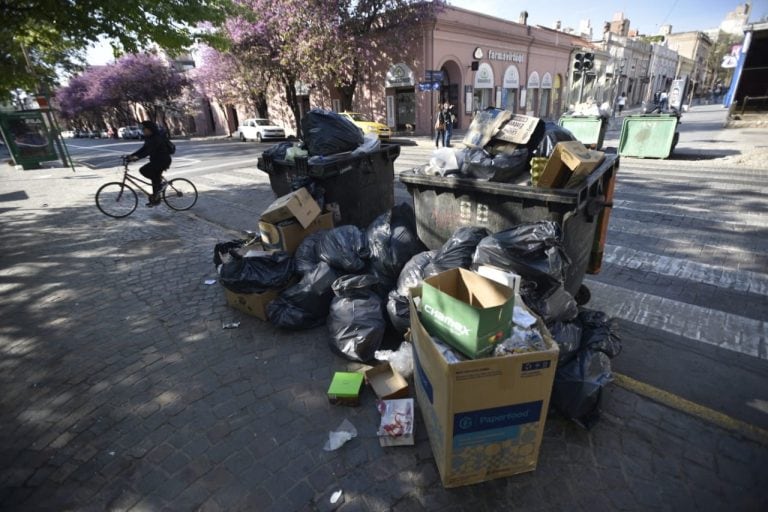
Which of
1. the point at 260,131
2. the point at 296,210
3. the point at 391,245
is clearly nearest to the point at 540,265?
the point at 391,245

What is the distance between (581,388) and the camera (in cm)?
231

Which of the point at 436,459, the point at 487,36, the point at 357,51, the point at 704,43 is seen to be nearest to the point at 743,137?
the point at 487,36

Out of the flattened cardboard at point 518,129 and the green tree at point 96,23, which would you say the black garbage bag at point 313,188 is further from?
the green tree at point 96,23

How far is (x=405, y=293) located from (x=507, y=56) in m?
27.6

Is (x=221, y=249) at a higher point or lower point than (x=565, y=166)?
lower

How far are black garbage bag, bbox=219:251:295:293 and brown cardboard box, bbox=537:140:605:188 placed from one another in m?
2.42

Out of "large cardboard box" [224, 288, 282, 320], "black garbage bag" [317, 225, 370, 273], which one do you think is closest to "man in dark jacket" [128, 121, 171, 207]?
"large cardboard box" [224, 288, 282, 320]

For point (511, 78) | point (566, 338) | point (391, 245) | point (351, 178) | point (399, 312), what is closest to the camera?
point (566, 338)

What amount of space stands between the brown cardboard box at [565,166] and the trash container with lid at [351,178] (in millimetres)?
2814

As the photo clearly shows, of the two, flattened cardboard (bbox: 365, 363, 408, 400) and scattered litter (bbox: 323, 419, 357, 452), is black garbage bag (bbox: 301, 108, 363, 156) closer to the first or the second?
flattened cardboard (bbox: 365, 363, 408, 400)

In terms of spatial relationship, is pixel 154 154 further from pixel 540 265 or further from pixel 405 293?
pixel 540 265

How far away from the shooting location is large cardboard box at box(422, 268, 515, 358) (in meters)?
→ 1.81

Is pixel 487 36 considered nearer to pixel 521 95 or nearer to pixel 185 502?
pixel 521 95

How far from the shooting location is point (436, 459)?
6.98 feet
